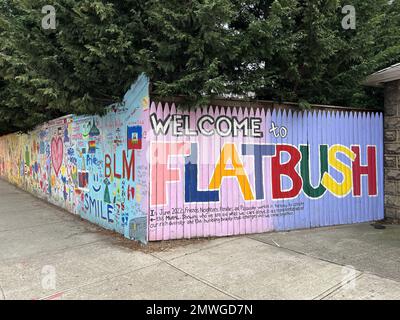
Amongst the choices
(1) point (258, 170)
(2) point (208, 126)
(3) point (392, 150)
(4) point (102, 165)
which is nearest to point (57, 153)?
(4) point (102, 165)

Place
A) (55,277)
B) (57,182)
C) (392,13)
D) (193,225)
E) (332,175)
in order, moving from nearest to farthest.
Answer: (55,277) → (193,225) → (332,175) → (392,13) → (57,182)

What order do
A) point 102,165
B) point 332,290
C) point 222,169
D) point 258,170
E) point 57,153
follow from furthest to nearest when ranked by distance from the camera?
point 57,153
point 102,165
point 258,170
point 222,169
point 332,290

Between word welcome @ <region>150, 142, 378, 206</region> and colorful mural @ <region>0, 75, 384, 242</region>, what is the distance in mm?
17

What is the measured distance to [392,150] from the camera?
7723 millimetres

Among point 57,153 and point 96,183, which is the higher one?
point 57,153

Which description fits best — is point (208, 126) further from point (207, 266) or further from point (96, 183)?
point (96, 183)

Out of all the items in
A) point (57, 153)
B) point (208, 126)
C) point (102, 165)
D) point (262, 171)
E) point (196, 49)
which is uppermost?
point (196, 49)

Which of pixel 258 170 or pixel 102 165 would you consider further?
pixel 102 165

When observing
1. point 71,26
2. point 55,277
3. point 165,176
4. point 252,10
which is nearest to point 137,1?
point 71,26

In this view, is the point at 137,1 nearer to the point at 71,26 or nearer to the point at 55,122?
the point at 71,26

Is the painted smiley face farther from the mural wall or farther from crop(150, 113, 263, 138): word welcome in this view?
crop(150, 113, 263, 138): word welcome

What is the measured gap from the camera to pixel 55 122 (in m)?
10.4

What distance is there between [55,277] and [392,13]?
27.4ft

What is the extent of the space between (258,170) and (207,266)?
2236 mm
